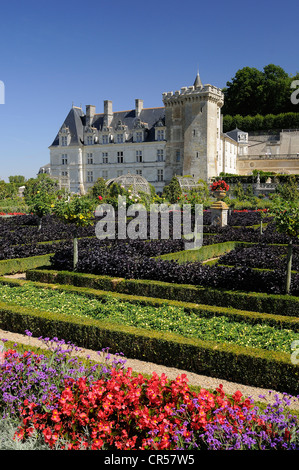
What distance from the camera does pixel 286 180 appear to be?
42.2m

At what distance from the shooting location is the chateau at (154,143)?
43.6m

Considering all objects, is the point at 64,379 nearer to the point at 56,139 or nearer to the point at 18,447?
the point at 18,447

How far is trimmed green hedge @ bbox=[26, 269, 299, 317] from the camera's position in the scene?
7.65 m

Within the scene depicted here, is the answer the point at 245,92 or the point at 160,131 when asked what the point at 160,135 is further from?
the point at 245,92

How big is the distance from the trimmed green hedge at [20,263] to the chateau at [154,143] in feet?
106

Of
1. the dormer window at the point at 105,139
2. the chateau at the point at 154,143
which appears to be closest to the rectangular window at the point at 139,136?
the chateau at the point at 154,143

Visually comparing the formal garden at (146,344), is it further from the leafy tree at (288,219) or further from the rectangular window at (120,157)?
the rectangular window at (120,157)

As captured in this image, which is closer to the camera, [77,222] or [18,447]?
[18,447]

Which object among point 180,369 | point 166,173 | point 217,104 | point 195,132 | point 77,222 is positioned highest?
point 217,104

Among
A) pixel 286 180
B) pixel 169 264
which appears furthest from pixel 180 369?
pixel 286 180

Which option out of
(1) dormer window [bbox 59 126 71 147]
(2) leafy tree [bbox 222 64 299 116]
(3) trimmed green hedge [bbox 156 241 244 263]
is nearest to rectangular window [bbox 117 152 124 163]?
(1) dormer window [bbox 59 126 71 147]

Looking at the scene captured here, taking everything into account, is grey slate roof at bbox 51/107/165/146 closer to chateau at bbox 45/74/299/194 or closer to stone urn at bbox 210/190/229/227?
chateau at bbox 45/74/299/194

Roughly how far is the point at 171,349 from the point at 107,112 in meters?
48.5

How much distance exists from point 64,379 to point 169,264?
5.51 meters
